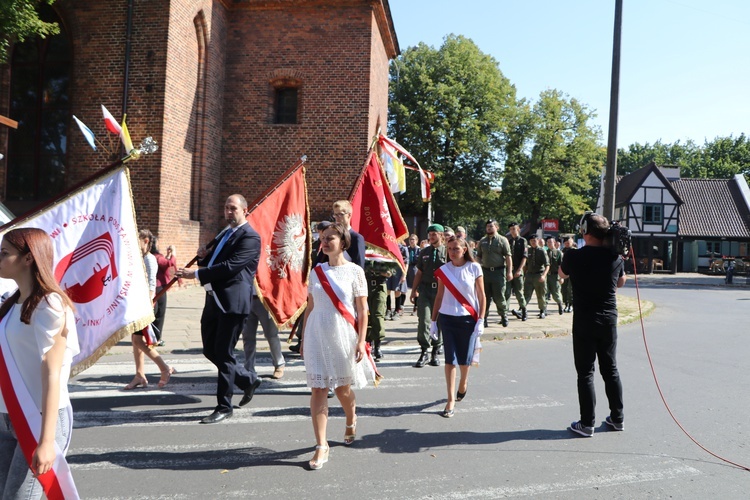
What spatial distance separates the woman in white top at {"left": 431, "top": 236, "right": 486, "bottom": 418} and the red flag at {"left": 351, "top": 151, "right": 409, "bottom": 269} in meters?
2.26

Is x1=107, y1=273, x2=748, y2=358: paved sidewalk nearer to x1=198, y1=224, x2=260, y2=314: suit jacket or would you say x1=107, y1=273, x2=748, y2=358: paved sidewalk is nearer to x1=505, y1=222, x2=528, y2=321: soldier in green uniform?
x1=505, y1=222, x2=528, y2=321: soldier in green uniform

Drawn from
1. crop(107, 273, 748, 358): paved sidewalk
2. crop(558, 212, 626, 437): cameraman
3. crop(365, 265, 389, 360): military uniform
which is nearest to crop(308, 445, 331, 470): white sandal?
crop(558, 212, 626, 437): cameraman

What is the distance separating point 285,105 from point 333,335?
51.3 feet

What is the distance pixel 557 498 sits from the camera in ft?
12.4

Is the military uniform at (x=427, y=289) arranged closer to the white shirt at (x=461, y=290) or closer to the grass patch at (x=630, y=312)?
the white shirt at (x=461, y=290)

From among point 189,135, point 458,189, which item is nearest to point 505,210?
point 458,189

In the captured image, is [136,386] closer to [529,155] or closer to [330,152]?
[330,152]

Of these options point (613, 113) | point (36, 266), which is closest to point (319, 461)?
point (36, 266)

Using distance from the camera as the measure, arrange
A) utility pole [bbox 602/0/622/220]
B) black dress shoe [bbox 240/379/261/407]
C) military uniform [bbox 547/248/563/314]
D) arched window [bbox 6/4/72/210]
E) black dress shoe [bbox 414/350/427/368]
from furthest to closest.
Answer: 1. arched window [bbox 6/4/72/210]
2. military uniform [bbox 547/248/563/314]
3. utility pole [bbox 602/0/622/220]
4. black dress shoe [bbox 414/350/427/368]
5. black dress shoe [bbox 240/379/261/407]

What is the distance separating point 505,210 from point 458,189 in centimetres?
987

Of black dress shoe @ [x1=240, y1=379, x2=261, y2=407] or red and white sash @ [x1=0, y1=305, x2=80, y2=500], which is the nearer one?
red and white sash @ [x1=0, y1=305, x2=80, y2=500]

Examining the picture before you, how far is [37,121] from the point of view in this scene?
52.5 ft

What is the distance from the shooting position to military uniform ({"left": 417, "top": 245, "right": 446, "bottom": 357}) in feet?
26.5

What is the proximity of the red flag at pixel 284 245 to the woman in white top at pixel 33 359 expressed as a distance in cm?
421
